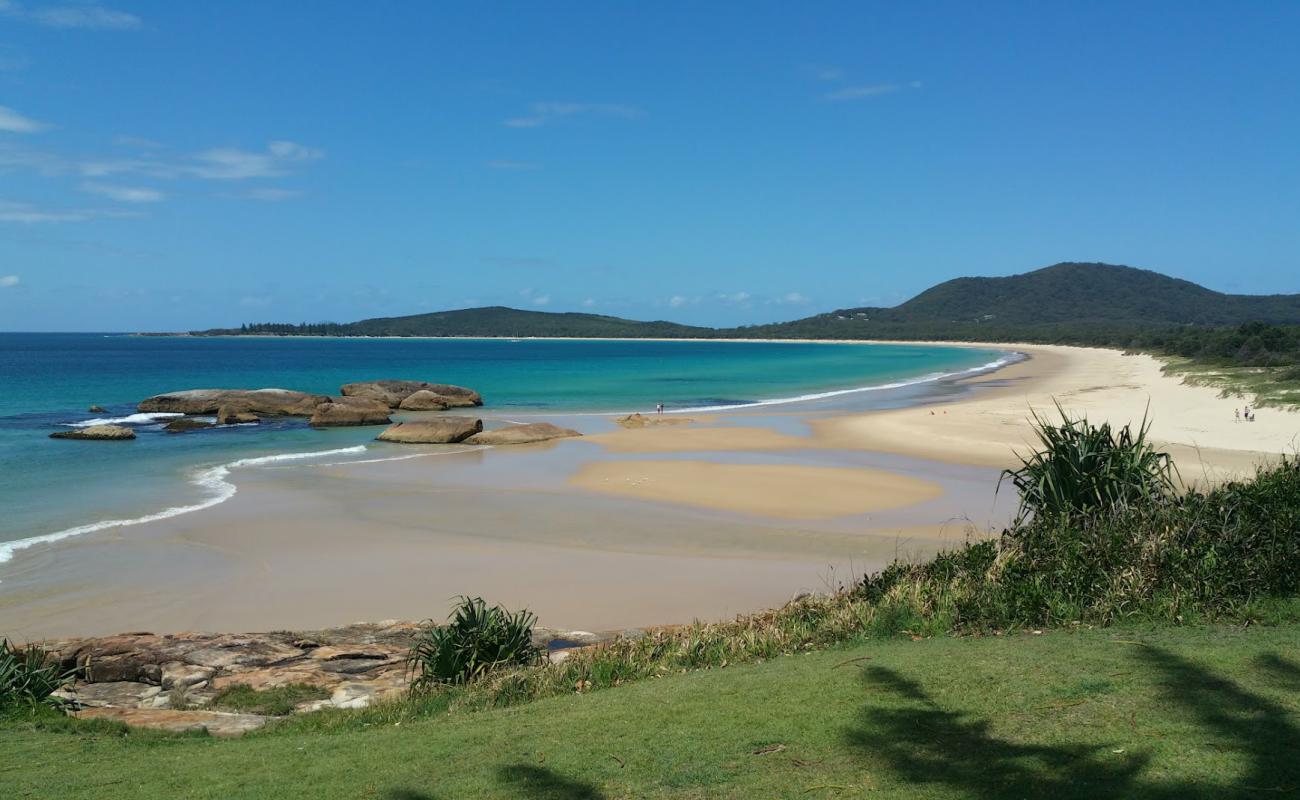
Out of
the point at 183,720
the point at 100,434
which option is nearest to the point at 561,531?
the point at 183,720

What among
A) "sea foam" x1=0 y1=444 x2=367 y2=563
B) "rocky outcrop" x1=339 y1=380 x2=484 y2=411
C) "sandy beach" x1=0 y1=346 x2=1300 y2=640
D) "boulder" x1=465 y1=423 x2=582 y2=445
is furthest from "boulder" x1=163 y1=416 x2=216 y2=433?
"boulder" x1=465 y1=423 x2=582 y2=445

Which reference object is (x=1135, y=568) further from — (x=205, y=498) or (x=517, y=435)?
(x=517, y=435)

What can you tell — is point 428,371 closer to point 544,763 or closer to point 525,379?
point 525,379

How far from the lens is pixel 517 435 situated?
3159cm

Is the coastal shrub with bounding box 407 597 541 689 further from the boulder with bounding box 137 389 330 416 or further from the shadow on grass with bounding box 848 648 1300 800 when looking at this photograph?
the boulder with bounding box 137 389 330 416

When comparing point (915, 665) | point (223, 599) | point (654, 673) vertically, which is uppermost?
point (915, 665)

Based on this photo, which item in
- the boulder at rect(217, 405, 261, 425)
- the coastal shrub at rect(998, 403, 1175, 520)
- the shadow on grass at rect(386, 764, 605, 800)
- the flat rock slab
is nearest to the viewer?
the shadow on grass at rect(386, 764, 605, 800)

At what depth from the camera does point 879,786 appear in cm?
466

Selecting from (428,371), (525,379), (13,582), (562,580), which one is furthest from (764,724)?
(428,371)

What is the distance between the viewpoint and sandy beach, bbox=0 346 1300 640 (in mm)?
12828

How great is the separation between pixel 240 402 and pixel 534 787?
139 feet

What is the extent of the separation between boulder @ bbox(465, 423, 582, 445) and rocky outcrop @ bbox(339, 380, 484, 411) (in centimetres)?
1595

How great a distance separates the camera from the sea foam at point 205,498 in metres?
16.6

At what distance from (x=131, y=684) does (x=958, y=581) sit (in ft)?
27.0
